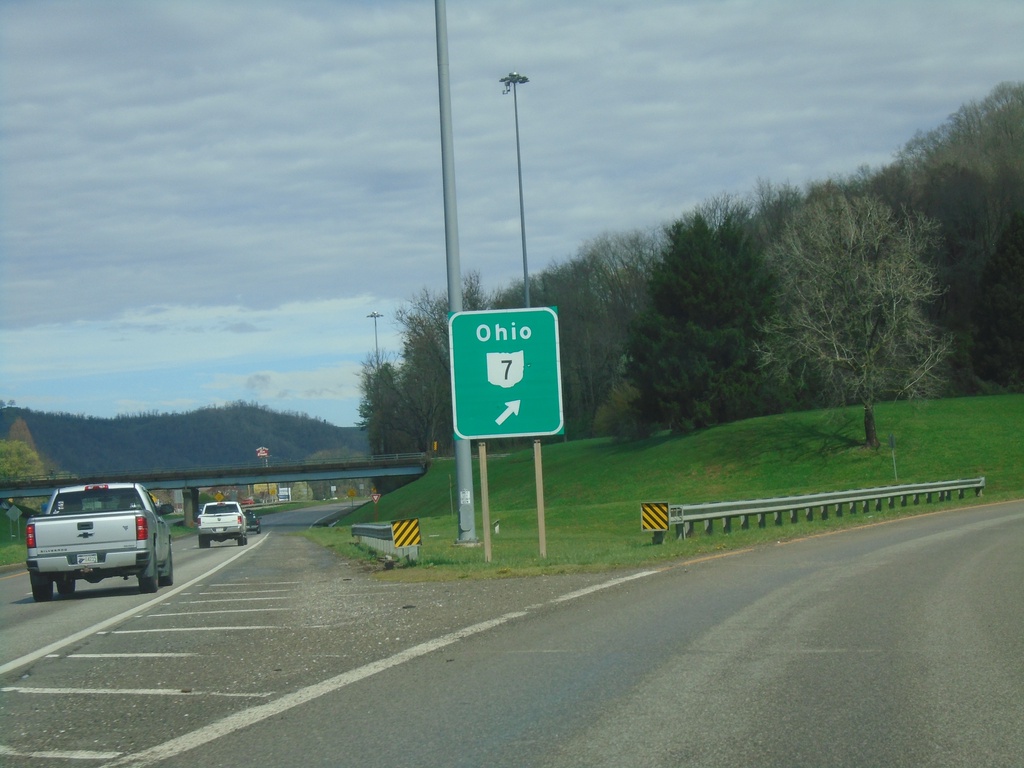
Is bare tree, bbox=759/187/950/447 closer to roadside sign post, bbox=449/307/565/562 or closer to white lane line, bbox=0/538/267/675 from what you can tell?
roadside sign post, bbox=449/307/565/562

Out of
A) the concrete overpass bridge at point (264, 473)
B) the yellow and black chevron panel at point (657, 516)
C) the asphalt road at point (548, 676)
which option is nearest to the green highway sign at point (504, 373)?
the asphalt road at point (548, 676)

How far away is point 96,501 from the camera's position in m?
18.2

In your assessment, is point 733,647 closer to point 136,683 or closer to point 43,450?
point 136,683

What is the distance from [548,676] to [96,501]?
1283 centimetres

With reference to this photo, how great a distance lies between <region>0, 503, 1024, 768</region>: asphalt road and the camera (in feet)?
19.7

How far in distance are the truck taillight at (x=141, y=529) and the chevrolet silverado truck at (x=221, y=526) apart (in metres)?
27.2

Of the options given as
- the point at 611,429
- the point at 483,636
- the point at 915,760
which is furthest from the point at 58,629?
the point at 611,429

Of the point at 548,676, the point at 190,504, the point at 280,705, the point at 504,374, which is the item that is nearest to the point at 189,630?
the point at 280,705

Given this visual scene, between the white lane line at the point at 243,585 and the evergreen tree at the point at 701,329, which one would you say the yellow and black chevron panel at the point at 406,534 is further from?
the evergreen tree at the point at 701,329

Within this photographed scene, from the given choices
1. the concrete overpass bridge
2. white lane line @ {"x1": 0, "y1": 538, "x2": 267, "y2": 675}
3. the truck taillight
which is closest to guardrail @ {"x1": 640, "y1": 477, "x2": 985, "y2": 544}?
white lane line @ {"x1": 0, "y1": 538, "x2": 267, "y2": 675}

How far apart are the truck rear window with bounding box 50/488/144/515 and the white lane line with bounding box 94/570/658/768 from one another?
9.90 metres

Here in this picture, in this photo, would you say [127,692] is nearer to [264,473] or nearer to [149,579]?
[149,579]

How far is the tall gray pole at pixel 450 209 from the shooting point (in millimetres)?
21547

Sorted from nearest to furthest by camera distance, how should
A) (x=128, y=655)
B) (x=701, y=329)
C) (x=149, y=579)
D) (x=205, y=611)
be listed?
(x=128, y=655)
(x=205, y=611)
(x=149, y=579)
(x=701, y=329)
